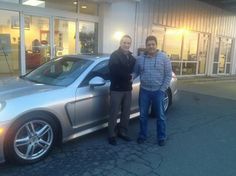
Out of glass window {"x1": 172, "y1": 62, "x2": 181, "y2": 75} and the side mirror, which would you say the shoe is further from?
glass window {"x1": 172, "y1": 62, "x2": 181, "y2": 75}

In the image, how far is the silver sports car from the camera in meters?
3.75

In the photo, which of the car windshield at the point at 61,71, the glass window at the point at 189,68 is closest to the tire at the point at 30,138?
the car windshield at the point at 61,71

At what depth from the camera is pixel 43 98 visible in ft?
13.4

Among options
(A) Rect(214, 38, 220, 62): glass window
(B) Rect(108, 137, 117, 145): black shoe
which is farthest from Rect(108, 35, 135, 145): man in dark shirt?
(A) Rect(214, 38, 220, 62): glass window

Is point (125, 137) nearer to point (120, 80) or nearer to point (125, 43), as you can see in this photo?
point (120, 80)

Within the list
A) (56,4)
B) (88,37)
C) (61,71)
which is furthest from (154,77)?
(88,37)

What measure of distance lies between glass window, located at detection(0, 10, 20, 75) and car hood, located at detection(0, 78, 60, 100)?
15.8 feet

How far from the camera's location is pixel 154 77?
477 centimetres

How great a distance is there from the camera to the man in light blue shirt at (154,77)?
15.6 ft

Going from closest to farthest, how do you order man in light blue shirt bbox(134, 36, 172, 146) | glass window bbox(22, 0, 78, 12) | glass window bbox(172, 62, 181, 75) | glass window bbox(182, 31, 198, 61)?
1. man in light blue shirt bbox(134, 36, 172, 146)
2. glass window bbox(22, 0, 78, 12)
3. glass window bbox(172, 62, 181, 75)
4. glass window bbox(182, 31, 198, 61)

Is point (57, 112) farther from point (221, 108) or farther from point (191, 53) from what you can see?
point (191, 53)

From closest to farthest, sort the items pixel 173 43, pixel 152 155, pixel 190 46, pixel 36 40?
pixel 152 155, pixel 36 40, pixel 173 43, pixel 190 46

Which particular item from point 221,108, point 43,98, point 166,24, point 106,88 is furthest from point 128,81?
point 166,24

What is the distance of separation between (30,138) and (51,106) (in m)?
0.52
